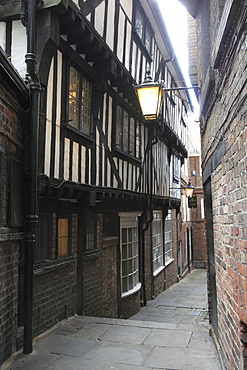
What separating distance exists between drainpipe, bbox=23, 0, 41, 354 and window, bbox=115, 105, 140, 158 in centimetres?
331

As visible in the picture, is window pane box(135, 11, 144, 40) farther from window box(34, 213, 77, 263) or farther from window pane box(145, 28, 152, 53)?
window box(34, 213, 77, 263)

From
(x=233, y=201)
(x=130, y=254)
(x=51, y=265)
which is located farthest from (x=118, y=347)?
(x=130, y=254)

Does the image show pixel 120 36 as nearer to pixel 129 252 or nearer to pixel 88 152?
pixel 88 152

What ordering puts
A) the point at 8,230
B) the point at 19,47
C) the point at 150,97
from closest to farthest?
1. the point at 8,230
2. the point at 150,97
3. the point at 19,47

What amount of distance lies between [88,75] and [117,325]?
16.3 feet

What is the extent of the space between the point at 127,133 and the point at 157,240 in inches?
215

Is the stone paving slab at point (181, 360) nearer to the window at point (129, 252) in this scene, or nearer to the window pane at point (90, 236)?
the window pane at point (90, 236)

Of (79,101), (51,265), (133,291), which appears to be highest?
(79,101)

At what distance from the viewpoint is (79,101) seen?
642 centimetres

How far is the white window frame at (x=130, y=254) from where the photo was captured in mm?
8961

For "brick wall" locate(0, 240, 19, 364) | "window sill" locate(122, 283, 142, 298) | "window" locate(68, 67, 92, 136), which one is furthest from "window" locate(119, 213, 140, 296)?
"brick wall" locate(0, 240, 19, 364)

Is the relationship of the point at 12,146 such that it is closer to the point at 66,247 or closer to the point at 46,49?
the point at 46,49

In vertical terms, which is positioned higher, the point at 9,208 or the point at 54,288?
the point at 9,208

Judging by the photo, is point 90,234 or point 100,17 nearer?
point 100,17
